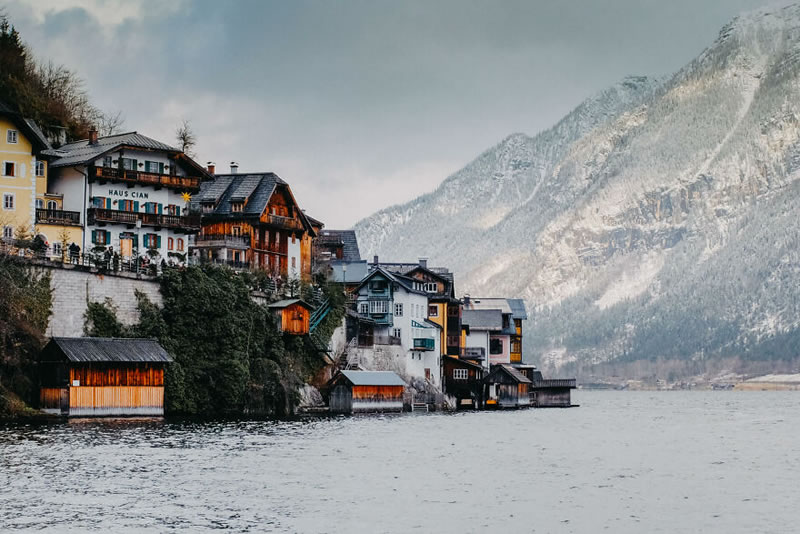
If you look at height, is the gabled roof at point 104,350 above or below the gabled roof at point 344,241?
below

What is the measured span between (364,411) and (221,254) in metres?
18.6

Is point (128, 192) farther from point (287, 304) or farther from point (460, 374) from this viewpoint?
point (460, 374)

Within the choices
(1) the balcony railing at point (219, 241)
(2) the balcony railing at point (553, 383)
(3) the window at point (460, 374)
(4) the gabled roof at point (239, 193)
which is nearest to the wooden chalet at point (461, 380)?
(3) the window at point (460, 374)

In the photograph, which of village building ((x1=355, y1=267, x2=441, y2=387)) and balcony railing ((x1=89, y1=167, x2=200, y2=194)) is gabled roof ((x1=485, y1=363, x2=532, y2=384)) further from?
balcony railing ((x1=89, y1=167, x2=200, y2=194))

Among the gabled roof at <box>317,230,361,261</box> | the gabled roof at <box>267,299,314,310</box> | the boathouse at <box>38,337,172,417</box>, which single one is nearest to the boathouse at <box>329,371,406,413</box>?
the gabled roof at <box>267,299,314,310</box>

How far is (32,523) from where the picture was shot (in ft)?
143

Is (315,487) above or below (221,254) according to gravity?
below

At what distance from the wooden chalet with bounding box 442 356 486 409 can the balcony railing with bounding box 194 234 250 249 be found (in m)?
29.7

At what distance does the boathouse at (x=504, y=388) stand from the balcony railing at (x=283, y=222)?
96.7ft

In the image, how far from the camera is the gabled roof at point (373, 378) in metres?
112

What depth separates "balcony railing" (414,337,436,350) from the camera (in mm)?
132875

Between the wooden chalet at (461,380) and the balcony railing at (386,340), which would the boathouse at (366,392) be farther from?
the wooden chalet at (461,380)

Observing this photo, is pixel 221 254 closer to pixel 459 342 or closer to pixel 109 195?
pixel 109 195

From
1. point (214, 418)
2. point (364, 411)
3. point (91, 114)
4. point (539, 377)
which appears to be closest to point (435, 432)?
point (214, 418)
